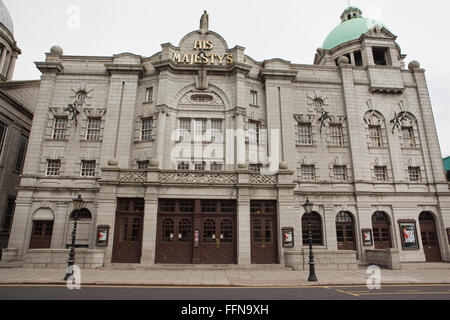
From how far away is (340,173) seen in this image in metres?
26.6

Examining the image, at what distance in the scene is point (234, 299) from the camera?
10125 millimetres

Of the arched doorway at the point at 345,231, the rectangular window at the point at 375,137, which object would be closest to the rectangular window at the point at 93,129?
the arched doorway at the point at 345,231

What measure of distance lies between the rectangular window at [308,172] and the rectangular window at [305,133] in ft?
8.34

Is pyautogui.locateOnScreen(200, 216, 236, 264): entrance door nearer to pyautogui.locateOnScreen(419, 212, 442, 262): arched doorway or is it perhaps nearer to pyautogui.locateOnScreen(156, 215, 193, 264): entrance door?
→ pyautogui.locateOnScreen(156, 215, 193, 264): entrance door

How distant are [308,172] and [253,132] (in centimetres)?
672

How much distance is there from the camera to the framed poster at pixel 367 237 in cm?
2386

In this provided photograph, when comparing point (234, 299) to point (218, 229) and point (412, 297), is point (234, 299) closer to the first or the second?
point (412, 297)

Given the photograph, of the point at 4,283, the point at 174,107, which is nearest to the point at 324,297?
the point at 4,283

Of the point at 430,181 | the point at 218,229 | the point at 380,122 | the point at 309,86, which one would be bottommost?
the point at 218,229

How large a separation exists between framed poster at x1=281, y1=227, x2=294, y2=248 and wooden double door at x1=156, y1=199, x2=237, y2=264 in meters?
3.63

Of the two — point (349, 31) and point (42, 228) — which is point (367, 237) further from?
point (42, 228)

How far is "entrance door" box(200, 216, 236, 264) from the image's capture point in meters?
19.4

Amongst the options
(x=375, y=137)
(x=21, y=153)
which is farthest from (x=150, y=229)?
(x=375, y=137)
